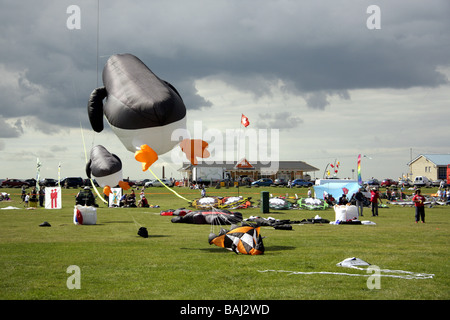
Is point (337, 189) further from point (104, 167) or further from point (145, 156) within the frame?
point (145, 156)

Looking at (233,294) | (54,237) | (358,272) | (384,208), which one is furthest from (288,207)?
(233,294)

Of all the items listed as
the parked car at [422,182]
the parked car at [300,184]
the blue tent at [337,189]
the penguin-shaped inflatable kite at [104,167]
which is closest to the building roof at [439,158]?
the parked car at [422,182]

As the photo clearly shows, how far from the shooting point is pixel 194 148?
12.0 metres

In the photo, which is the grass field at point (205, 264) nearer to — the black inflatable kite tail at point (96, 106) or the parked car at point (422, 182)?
the black inflatable kite tail at point (96, 106)

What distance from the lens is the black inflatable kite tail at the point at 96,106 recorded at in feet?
40.8

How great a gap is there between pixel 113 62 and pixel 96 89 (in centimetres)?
88

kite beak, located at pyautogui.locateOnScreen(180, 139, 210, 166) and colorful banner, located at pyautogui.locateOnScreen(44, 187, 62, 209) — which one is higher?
kite beak, located at pyautogui.locateOnScreen(180, 139, 210, 166)

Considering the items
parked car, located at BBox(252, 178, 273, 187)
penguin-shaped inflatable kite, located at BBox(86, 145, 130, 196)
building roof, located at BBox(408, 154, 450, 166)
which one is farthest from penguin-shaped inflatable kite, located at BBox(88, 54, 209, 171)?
building roof, located at BBox(408, 154, 450, 166)

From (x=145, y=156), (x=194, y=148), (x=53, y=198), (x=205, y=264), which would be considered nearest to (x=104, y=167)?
(x=145, y=156)

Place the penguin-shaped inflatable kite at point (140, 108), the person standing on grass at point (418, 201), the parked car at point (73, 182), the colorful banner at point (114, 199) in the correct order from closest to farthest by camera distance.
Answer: the penguin-shaped inflatable kite at point (140, 108) < the person standing on grass at point (418, 201) < the colorful banner at point (114, 199) < the parked car at point (73, 182)

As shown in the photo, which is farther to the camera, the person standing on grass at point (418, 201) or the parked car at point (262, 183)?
the parked car at point (262, 183)

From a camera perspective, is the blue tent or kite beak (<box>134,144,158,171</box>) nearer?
kite beak (<box>134,144,158,171</box>)

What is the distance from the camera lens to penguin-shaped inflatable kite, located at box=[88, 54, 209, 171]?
36.3 ft

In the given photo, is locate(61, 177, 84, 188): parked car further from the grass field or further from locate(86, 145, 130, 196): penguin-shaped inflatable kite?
locate(86, 145, 130, 196): penguin-shaped inflatable kite
